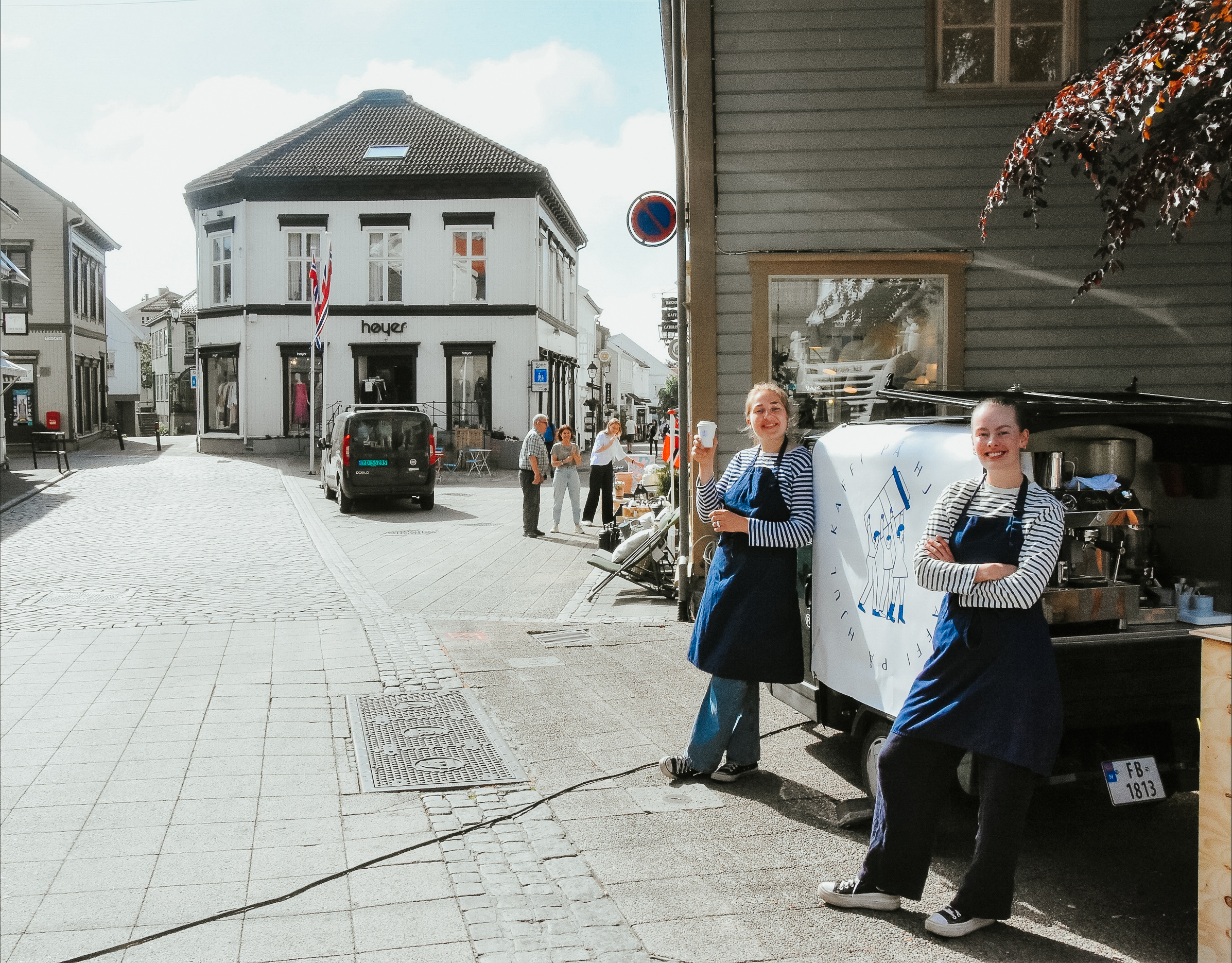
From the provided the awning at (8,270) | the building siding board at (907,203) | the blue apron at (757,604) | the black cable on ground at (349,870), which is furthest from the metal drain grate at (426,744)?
the awning at (8,270)

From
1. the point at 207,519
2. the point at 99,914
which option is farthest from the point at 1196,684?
the point at 207,519

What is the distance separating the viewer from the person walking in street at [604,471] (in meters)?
16.9

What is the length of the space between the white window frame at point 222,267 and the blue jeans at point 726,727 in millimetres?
33000

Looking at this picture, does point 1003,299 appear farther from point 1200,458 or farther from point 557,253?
point 557,253

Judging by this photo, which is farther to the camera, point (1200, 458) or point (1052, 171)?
point (1052, 171)

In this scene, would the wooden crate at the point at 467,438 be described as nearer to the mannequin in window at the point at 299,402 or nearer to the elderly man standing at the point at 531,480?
the mannequin in window at the point at 299,402

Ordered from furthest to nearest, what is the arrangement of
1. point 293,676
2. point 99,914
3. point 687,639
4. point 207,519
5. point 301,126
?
1. point 301,126
2. point 207,519
3. point 687,639
4. point 293,676
5. point 99,914

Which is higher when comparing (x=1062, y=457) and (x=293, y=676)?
(x=1062, y=457)

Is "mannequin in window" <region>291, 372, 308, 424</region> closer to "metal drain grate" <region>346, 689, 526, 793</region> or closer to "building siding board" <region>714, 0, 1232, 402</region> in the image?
"building siding board" <region>714, 0, 1232, 402</region>

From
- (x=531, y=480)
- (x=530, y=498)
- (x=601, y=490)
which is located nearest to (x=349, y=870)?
(x=530, y=498)

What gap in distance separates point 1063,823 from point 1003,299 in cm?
593

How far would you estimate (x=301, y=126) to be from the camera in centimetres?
3838

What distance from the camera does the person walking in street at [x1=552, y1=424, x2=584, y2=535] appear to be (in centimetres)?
1645

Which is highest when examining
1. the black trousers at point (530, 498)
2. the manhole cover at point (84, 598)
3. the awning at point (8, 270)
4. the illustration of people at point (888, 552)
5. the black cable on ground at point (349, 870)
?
the awning at point (8, 270)
